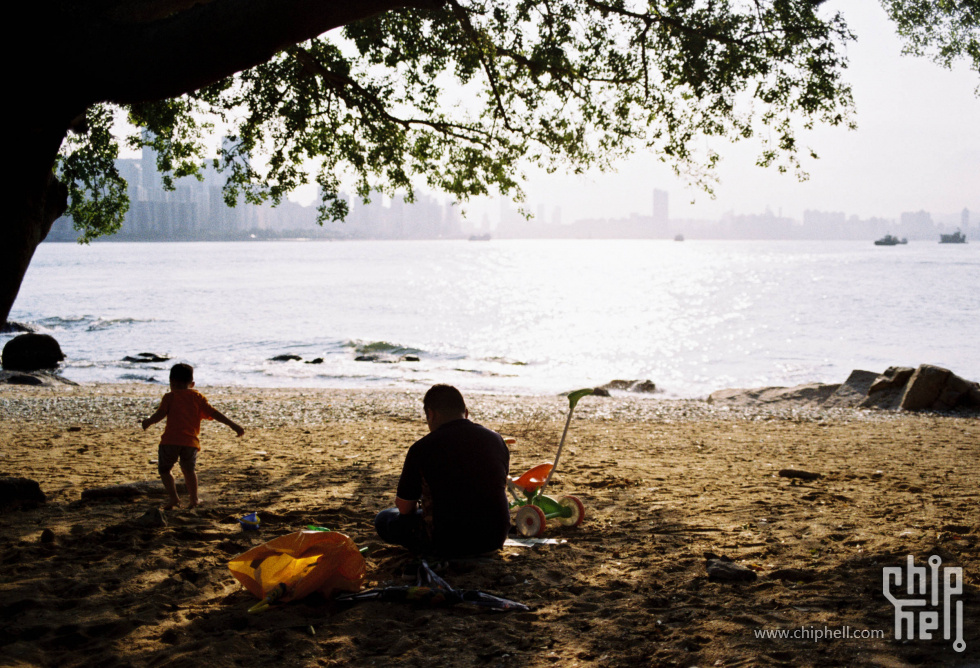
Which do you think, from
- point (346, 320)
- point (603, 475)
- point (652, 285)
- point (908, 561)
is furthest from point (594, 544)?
A: point (652, 285)

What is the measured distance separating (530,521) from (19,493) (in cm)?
439

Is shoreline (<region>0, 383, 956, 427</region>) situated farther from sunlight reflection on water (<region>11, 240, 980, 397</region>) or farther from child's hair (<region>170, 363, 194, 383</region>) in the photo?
child's hair (<region>170, 363, 194, 383</region>)

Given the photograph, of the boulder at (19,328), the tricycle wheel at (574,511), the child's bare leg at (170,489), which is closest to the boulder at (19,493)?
the child's bare leg at (170,489)

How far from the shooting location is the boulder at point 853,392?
621 inches

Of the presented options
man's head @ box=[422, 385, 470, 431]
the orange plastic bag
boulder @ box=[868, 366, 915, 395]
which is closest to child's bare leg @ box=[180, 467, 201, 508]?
the orange plastic bag

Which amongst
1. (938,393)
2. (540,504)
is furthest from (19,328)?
(938,393)

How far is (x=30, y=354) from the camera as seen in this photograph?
78.9 feet

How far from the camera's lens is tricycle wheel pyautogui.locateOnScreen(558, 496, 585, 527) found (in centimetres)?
582

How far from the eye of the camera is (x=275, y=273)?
82750 millimetres

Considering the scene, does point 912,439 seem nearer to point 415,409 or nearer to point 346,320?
point 415,409

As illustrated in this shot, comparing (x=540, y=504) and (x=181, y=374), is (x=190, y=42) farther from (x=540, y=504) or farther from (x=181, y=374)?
(x=540, y=504)

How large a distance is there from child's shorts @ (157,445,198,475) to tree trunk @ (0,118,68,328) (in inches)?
63.0

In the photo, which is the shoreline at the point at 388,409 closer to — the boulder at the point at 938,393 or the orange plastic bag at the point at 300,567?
the boulder at the point at 938,393

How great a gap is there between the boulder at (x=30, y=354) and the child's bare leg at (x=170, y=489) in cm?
2086
